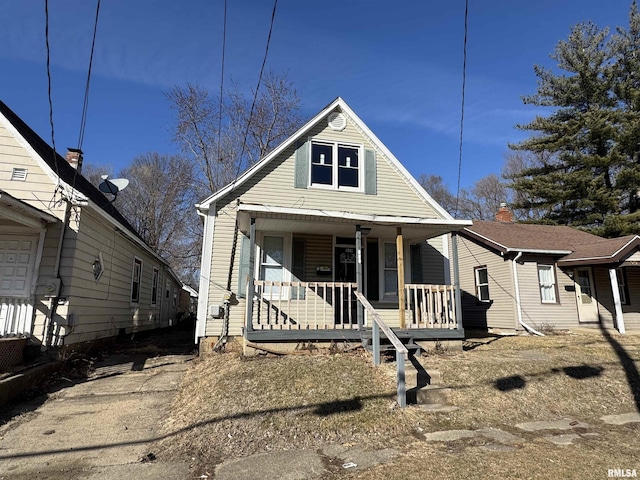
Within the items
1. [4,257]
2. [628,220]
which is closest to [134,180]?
[4,257]

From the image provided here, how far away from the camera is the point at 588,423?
5.72 metres

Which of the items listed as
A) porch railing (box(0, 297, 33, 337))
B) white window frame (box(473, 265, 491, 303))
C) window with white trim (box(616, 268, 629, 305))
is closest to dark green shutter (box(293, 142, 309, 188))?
porch railing (box(0, 297, 33, 337))

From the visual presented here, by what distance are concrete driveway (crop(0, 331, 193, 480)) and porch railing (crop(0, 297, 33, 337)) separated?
1.65 meters

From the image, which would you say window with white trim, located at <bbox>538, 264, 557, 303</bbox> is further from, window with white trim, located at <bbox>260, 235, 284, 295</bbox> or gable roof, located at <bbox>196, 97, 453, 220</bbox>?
window with white trim, located at <bbox>260, 235, 284, 295</bbox>

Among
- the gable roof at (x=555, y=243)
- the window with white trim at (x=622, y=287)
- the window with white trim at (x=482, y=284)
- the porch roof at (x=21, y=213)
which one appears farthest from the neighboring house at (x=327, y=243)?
the window with white trim at (x=622, y=287)

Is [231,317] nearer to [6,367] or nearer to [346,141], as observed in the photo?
[6,367]

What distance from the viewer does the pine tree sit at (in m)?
23.4

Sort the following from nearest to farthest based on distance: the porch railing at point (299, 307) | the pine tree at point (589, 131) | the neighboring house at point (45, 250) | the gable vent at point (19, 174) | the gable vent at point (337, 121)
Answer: the neighboring house at point (45, 250), the gable vent at point (19, 174), the porch railing at point (299, 307), the gable vent at point (337, 121), the pine tree at point (589, 131)

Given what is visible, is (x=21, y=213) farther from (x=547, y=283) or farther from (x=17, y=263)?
(x=547, y=283)

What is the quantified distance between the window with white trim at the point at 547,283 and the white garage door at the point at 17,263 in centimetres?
1507

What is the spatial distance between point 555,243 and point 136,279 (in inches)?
621

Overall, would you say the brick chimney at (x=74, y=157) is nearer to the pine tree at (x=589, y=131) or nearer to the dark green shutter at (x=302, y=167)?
the dark green shutter at (x=302, y=167)

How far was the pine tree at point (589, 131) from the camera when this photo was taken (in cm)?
2338

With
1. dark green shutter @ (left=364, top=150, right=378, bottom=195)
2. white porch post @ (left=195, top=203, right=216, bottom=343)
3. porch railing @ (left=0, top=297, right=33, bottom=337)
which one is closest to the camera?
porch railing @ (left=0, top=297, right=33, bottom=337)
